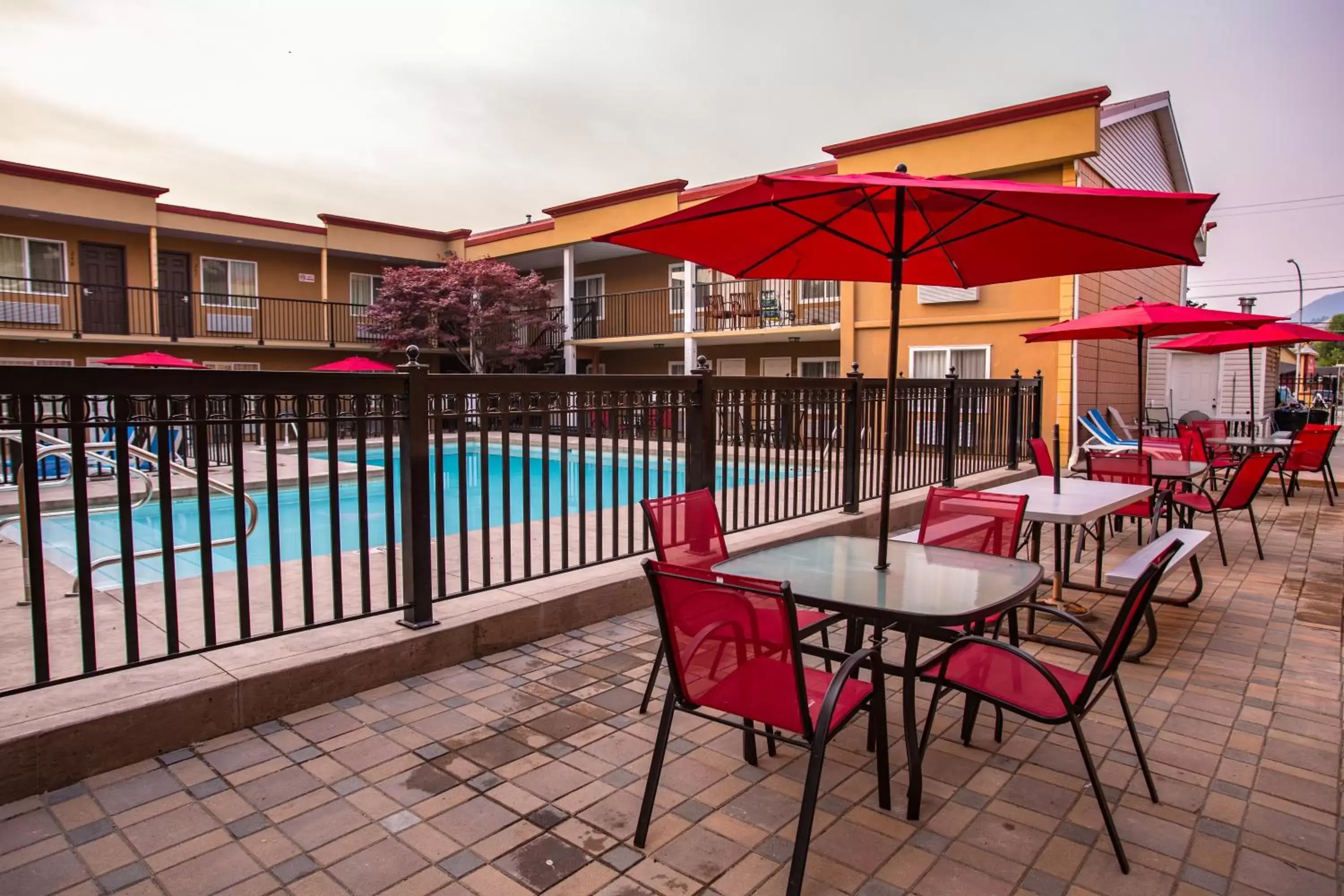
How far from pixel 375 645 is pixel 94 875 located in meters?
1.37

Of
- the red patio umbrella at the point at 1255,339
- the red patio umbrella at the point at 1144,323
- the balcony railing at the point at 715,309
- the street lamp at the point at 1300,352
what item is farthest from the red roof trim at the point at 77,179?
the street lamp at the point at 1300,352

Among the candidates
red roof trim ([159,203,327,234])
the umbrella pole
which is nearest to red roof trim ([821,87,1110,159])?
the umbrella pole

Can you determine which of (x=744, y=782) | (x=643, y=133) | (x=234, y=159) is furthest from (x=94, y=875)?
(x=234, y=159)

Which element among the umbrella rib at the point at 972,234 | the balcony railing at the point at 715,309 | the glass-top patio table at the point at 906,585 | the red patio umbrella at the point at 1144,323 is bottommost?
the glass-top patio table at the point at 906,585

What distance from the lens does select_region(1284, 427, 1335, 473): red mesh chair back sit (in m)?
9.16

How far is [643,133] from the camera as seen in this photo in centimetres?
2625

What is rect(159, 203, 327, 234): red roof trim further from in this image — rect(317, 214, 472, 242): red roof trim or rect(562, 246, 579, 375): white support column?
rect(562, 246, 579, 375): white support column

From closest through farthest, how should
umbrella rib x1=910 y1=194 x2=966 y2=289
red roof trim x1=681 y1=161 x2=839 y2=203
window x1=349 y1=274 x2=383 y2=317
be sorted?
umbrella rib x1=910 y1=194 x2=966 y2=289, red roof trim x1=681 y1=161 x2=839 y2=203, window x1=349 y1=274 x2=383 y2=317

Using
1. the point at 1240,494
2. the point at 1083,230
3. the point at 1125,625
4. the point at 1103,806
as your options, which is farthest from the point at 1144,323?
the point at 1103,806

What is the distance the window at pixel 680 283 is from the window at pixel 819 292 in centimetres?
306

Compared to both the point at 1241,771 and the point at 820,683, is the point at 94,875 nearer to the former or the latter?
the point at 820,683

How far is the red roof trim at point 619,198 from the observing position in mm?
18531

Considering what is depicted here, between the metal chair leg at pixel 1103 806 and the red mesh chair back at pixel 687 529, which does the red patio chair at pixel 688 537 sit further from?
the metal chair leg at pixel 1103 806

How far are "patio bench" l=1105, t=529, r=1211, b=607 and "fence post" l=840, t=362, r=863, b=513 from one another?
2347 mm
